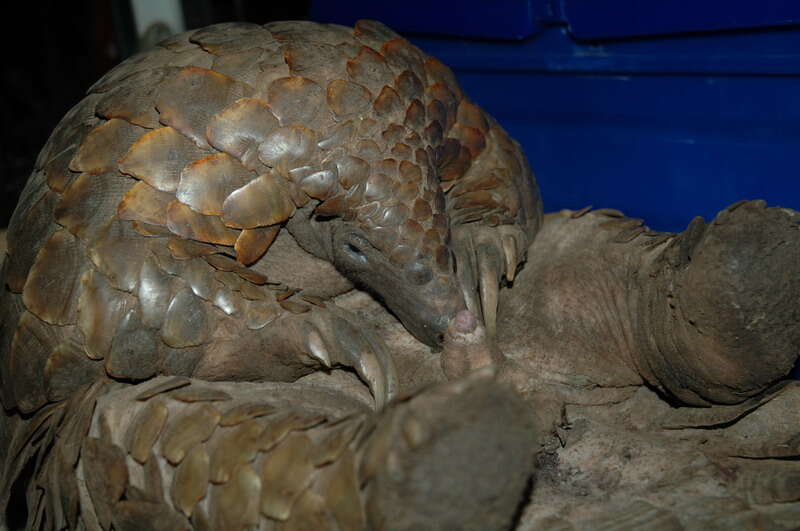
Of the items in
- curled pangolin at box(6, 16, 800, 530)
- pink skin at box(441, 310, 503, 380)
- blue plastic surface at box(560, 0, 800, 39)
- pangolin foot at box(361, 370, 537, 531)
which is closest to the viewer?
pangolin foot at box(361, 370, 537, 531)

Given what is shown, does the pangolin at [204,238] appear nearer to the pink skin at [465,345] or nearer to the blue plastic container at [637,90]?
the pink skin at [465,345]

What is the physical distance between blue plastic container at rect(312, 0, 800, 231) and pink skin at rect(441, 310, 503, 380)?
2.57ft

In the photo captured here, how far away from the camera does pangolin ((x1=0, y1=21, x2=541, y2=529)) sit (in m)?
1.11

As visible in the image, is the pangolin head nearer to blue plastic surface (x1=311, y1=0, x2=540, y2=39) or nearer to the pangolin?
the pangolin

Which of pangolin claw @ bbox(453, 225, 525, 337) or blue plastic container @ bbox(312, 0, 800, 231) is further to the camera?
blue plastic container @ bbox(312, 0, 800, 231)

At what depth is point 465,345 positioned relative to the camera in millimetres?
1199

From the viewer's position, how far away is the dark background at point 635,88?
1.63 metres

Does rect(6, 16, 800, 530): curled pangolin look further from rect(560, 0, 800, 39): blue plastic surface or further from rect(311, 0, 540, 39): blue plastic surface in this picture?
rect(311, 0, 540, 39): blue plastic surface

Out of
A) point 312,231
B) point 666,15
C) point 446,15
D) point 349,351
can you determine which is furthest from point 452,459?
point 446,15

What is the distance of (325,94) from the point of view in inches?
45.8

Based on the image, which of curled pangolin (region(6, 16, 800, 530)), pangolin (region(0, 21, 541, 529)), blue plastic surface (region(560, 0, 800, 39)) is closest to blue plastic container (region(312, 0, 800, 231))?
blue plastic surface (region(560, 0, 800, 39))

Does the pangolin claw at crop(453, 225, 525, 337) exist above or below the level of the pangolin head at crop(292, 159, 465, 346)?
below

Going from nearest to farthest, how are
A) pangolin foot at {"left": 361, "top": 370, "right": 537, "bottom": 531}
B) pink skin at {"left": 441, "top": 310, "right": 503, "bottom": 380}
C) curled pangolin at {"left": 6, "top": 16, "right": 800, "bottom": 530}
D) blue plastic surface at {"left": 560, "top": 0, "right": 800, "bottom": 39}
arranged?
pangolin foot at {"left": 361, "top": 370, "right": 537, "bottom": 531}, curled pangolin at {"left": 6, "top": 16, "right": 800, "bottom": 530}, pink skin at {"left": 441, "top": 310, "right": 503, "bottom": 380}, blue plastic surface at {"left": 560, "top": 0, "right": 800, "bottom": 39}

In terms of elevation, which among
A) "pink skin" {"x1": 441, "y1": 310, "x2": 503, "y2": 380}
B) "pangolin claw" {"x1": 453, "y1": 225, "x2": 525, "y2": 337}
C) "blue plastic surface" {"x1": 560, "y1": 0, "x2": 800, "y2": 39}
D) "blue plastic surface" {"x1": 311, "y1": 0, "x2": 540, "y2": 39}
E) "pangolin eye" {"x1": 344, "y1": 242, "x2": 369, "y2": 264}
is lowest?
"pink skin" {"x1": 441, "y1": 310, "x2": 503, "y2": 380}
